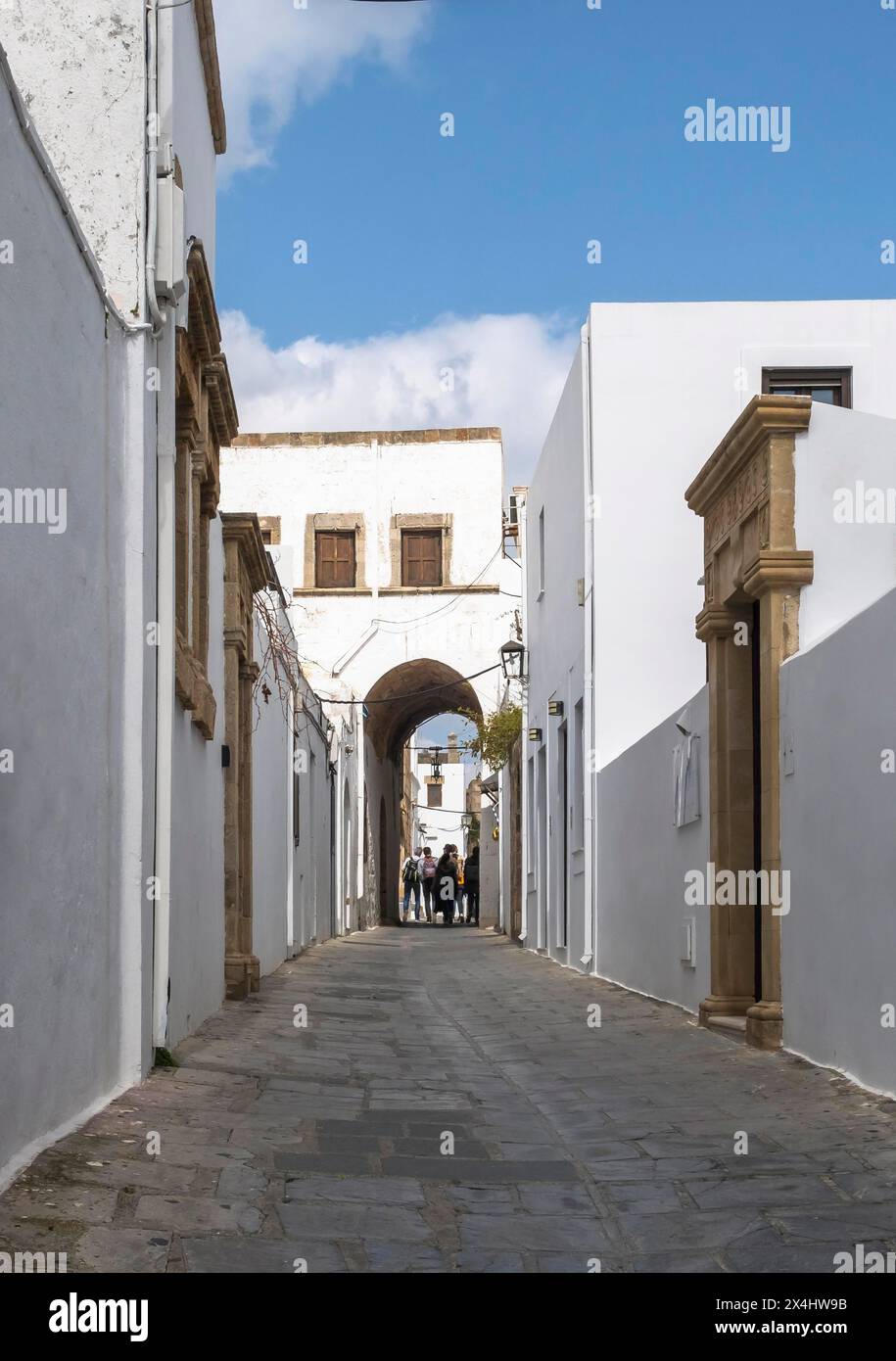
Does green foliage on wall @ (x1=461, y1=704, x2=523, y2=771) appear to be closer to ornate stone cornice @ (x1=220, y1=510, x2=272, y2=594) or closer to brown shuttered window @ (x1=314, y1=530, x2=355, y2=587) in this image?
brown shuttered window @ (x1=314, y1=530, x2=355, y2=587)

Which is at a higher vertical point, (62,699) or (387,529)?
(387,529)

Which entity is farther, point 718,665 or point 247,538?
point 247,538

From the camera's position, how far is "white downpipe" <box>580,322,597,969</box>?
15961mm

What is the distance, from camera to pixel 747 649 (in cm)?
991

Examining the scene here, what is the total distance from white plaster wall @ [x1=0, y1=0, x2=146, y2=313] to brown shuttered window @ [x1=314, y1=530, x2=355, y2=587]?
26382mm

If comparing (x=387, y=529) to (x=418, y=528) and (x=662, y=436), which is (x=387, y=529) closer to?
(x=418, y=528)

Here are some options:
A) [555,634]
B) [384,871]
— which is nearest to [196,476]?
[555,634]

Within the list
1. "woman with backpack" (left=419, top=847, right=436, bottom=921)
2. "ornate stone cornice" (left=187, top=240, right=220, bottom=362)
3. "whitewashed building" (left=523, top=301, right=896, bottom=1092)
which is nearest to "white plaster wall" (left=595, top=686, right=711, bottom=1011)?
"whitewashed building" (left=523, top=301, right=896, bottom=1092)

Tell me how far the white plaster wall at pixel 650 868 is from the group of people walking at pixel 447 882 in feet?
74.4

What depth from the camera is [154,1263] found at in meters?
3.96

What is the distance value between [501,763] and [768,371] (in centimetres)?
1208

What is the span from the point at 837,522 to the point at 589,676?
7.76 meters
